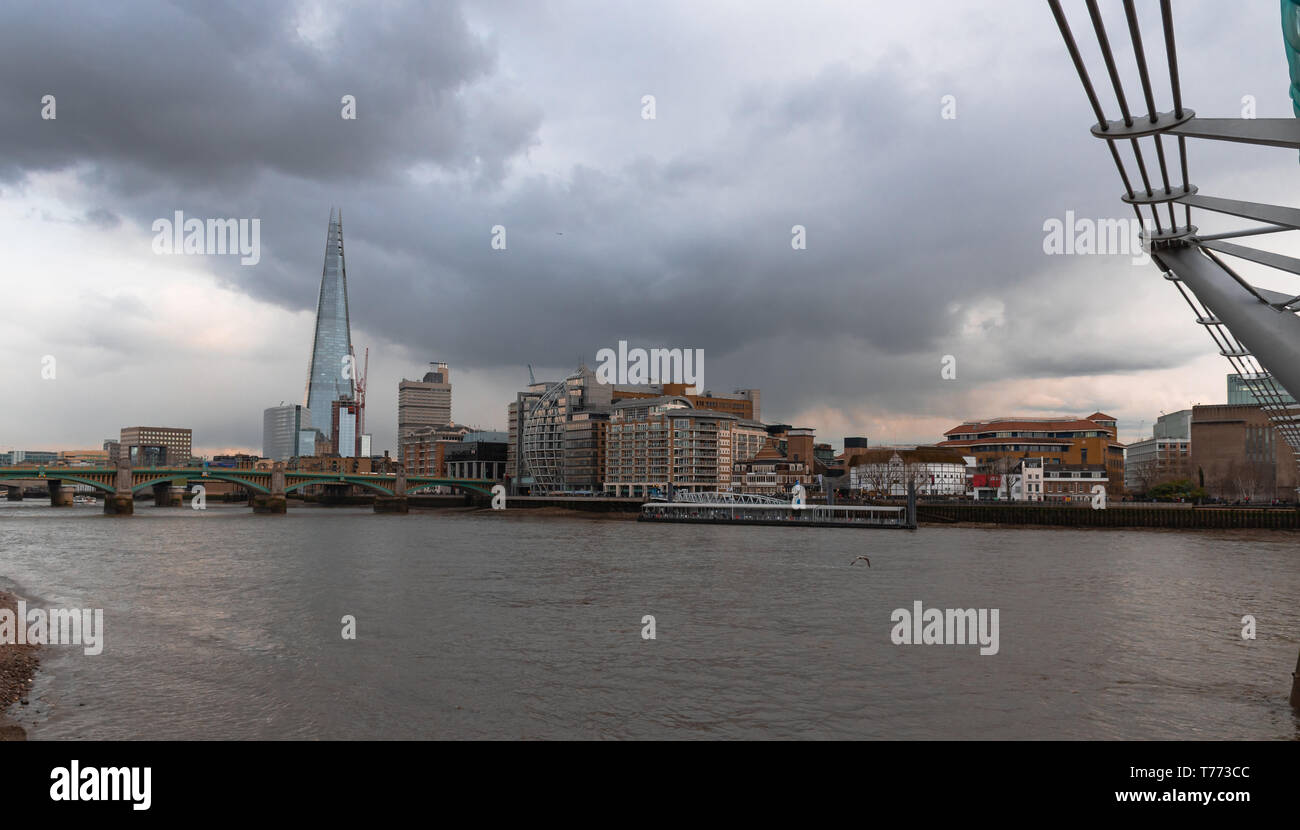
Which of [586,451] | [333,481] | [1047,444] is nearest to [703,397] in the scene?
[586,451]

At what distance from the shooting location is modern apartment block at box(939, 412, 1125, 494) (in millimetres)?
131875

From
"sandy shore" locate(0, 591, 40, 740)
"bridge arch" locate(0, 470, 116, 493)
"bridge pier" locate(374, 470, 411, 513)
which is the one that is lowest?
"bridge pier" locate(374, 470, 411, 513)

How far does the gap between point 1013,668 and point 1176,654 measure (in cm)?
417

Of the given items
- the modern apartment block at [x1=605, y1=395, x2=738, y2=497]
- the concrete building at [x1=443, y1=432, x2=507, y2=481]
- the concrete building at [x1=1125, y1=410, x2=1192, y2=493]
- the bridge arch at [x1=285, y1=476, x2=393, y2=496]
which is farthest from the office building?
the concrete building at [x1=443, y1=432, x2=507, y2=481]

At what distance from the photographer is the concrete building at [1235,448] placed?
116 metres

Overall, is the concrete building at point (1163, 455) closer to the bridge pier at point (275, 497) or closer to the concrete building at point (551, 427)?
the concrete building at point (551, 427)

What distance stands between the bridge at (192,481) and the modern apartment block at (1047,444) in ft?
263

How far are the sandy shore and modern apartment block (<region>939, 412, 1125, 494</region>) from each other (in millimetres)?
126408

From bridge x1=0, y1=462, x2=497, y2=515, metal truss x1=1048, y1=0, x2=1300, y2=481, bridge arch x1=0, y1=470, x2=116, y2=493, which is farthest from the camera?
bridge x1=0, y1=462, x2=497, y2=515

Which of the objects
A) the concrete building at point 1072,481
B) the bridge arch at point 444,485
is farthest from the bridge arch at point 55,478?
the concrete building at point 1072,481

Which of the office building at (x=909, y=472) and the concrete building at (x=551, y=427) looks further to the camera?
the concrete building at (x=551, y=427)

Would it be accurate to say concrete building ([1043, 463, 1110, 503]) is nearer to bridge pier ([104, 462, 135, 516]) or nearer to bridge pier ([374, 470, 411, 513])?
bridge pier ([374, 470, 411, 513])
